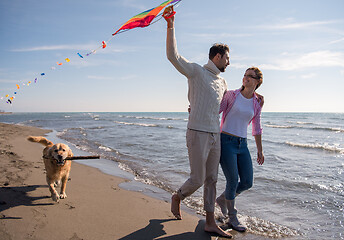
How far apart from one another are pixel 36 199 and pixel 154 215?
1.80 meters

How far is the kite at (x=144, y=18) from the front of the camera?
2.49 m

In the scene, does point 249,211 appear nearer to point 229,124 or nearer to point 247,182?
point 247,182

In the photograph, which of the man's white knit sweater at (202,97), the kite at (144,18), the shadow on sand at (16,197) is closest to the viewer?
the kite at (144,18)

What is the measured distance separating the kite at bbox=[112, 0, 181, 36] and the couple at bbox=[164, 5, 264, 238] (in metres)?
0.17

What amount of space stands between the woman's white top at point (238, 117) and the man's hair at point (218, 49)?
2.28 feet

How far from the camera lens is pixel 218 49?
2803 millimetres

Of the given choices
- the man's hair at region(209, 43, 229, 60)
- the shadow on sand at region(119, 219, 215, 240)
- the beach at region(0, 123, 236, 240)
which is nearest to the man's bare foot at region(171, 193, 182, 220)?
the beach at region(0, 123, 236, 240)

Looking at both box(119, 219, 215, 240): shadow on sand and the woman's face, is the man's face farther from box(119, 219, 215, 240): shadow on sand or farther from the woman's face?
box(119, 219, 215, 240): shadow on sand

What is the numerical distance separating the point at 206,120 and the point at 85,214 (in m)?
2.01

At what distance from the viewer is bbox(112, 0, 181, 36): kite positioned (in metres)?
2.49

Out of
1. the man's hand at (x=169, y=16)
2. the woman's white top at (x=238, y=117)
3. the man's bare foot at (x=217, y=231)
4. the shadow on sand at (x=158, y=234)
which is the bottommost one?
the shadow on sand at (x=158, y=234)

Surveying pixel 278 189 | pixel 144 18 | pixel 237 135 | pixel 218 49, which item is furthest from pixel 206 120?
pixel 278 189

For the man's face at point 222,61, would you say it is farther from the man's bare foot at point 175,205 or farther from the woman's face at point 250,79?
the man's bare foot at point 175,205

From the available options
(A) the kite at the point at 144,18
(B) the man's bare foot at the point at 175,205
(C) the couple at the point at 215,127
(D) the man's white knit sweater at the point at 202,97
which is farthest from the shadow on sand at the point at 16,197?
(A) the kite at the point at 144,18
